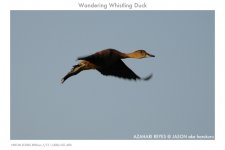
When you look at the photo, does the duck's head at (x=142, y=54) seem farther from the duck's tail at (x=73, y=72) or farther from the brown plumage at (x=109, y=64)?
the duck's tail at (x=73, y=72)

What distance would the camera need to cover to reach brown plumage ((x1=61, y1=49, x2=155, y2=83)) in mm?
3953

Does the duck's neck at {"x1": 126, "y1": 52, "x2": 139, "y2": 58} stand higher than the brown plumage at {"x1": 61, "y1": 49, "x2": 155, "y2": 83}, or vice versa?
the duck's neck at {"x1": 126, "y1": 52, "x2": 139, "y2": 58}

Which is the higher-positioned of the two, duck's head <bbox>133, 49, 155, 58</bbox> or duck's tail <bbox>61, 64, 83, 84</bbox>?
duck's head <bbox>133, 49, 155, 58</bbox>

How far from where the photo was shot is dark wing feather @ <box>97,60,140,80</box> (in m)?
4.02

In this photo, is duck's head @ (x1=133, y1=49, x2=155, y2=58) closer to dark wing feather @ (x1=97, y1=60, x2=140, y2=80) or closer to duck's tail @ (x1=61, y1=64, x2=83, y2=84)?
dark wing feather @ (x1=97, y1=60, x2=140, y2=80)

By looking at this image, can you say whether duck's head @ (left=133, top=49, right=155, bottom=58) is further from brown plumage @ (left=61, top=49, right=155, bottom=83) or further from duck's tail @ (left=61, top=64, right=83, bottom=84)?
duck's tail @ (left=61, top=64, right=83, bottom=84)

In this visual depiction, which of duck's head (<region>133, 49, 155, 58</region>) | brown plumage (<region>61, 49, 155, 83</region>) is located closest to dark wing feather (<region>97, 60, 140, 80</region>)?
brown plumage (<region>61, 49, 155, 83</region>)

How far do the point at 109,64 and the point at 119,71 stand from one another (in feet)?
0.37

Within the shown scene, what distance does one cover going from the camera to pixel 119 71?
404 cm

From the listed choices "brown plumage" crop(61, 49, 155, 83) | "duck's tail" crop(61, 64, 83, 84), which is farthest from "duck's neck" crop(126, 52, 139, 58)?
"duck's tail" crop(61, 64, 83, 84)

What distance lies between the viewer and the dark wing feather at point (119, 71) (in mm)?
4023
